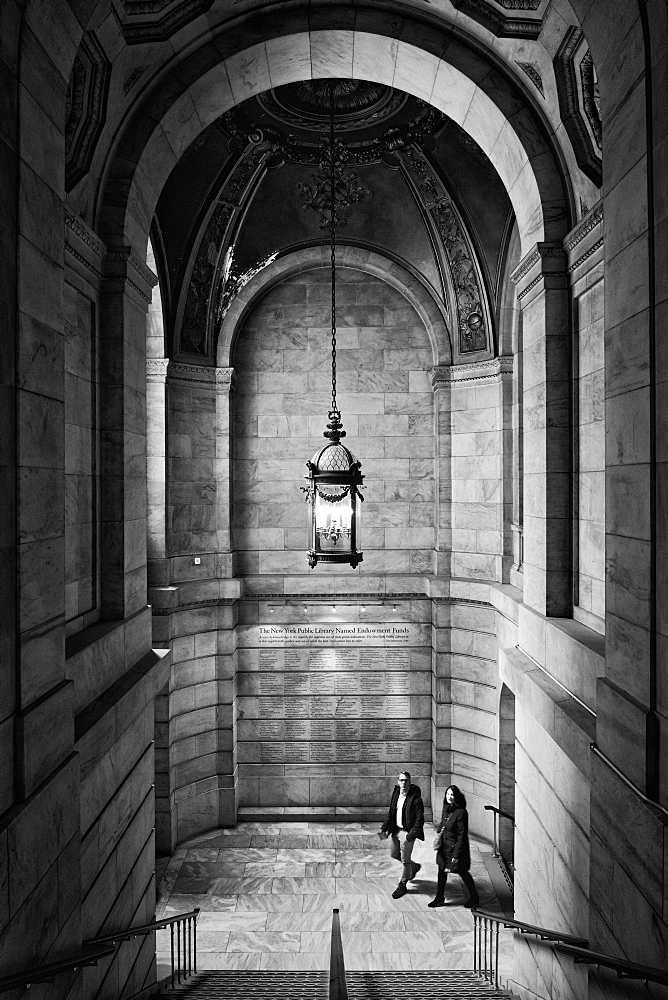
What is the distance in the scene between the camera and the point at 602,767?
5160 millimetres

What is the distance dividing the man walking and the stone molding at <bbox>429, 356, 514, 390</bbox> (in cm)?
710

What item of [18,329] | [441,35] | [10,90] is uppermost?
[441,35]

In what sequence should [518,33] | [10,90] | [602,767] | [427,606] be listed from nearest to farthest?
[10,90]
[602,767]
[518,33]
[427,606]

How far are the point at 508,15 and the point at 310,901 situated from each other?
11689 millimetres

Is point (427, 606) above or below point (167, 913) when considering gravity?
above

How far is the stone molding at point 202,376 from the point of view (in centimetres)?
1299

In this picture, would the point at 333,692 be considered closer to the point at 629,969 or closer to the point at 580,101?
the point at 629,969

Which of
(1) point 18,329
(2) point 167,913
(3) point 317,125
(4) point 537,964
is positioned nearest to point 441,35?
(3) point 317,125

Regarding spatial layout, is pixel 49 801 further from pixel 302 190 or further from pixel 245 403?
pixel 302 190

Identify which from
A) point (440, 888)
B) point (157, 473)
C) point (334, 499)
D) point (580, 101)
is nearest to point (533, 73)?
point (580, 101)

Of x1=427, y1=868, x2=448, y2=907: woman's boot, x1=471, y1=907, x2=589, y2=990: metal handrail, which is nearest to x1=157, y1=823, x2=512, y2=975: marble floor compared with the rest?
x1=427, y1=868, x2=448, y2=907: woman's boot

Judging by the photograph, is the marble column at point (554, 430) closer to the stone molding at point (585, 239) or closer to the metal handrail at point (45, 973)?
the stone molding at point (585, 239)

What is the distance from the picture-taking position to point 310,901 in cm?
1087

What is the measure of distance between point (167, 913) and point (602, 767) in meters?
8.13
